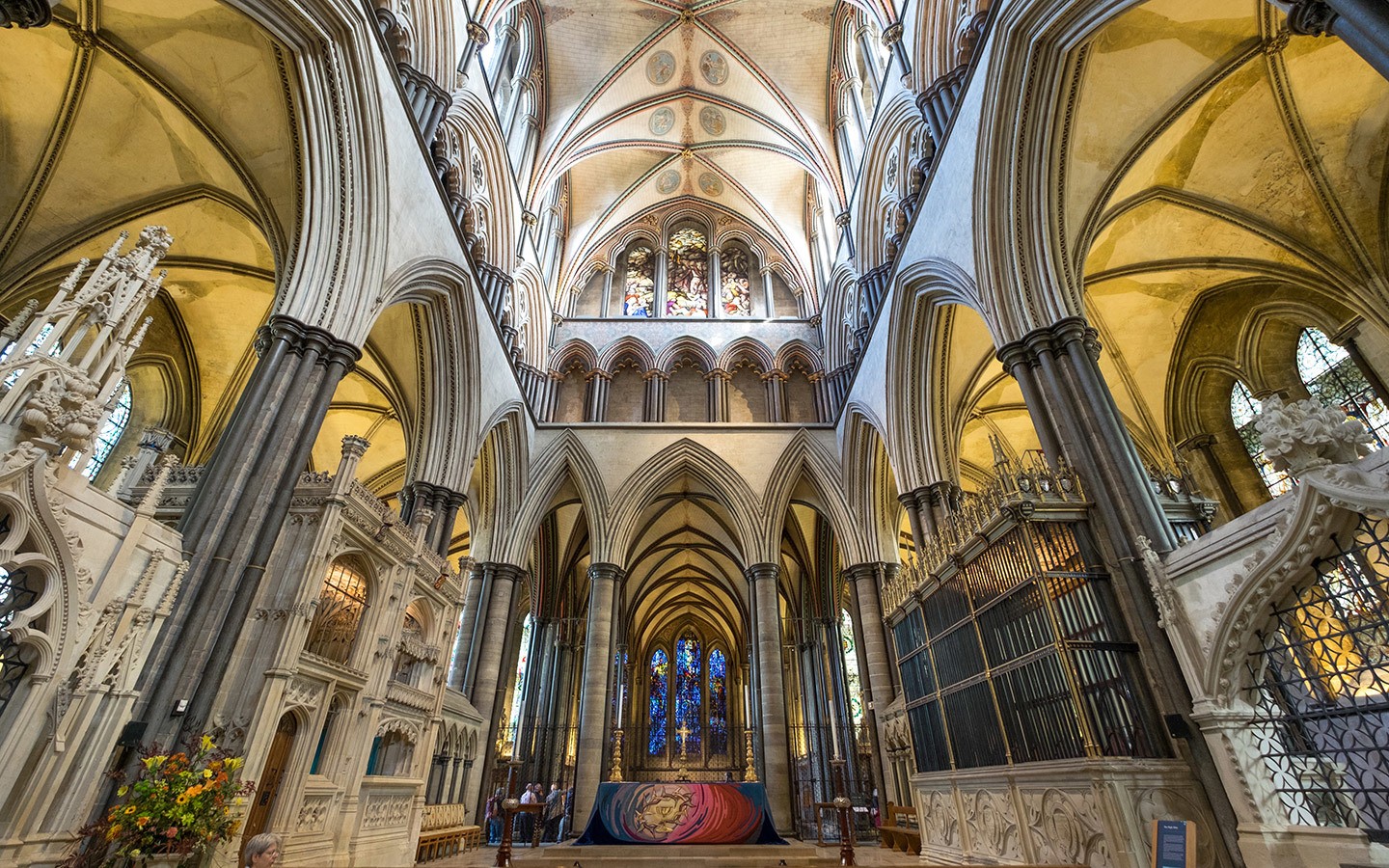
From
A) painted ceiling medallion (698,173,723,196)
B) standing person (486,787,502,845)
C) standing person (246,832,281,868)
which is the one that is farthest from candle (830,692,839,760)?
painted ceiling medallion (698,173,723,196)

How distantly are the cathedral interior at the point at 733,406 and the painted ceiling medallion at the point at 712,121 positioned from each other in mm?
96

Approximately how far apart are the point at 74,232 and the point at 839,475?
48.6ft

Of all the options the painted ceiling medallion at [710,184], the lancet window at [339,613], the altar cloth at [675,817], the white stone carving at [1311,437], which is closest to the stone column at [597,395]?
the painted ceiling medallion at [710,184]

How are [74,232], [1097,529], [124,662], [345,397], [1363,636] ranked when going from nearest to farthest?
[1363,636] → [124,662] → [1097,529] → [74,232] → [345,397]

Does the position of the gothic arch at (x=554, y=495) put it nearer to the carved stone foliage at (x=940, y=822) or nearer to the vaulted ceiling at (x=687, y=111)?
the vaulted ceiling at (x=687, y=111)

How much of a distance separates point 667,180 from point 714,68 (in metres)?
3.54

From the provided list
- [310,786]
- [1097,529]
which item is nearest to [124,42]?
[310,786]

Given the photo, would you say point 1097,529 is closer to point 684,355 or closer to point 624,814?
point 624,814

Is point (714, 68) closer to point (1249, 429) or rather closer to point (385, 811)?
point (1249, 429)

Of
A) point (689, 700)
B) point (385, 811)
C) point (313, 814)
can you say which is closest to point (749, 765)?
point (689, 700)

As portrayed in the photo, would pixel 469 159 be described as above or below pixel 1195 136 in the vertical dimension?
above

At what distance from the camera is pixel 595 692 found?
13.0m

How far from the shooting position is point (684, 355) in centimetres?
1795

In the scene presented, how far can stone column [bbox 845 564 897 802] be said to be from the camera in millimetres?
12102
